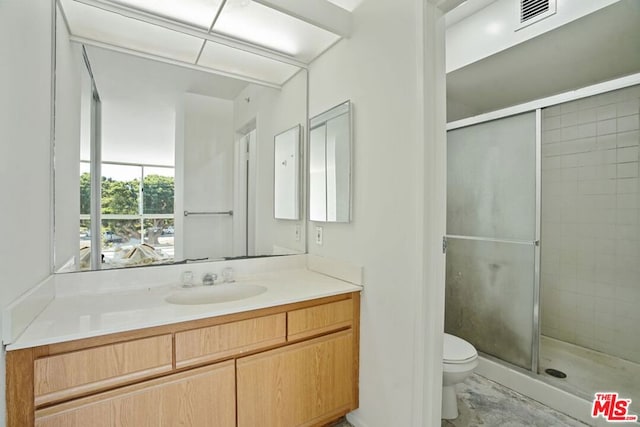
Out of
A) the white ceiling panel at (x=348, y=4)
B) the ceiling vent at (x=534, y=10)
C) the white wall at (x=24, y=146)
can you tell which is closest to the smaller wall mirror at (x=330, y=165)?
the white ceiling panel at (x=348, y=4)

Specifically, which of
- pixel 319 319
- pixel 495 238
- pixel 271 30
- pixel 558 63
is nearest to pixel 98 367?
pixel 319 319

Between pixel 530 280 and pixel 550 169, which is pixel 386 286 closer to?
pixel 530 280

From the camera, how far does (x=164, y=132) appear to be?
5.56 ft

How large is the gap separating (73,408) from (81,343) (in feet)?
0.70

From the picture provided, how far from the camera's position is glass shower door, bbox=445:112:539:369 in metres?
2.23

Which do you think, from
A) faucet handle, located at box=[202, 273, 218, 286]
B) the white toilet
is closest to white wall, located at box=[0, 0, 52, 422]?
faucet handle, located at box=[202, 273, 218, 286]

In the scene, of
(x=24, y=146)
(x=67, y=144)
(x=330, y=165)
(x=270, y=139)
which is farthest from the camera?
(x=270, y=139)

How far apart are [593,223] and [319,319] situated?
2.64 m

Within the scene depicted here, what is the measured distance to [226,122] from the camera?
1.89m

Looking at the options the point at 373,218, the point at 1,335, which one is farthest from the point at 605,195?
the point at 1,335

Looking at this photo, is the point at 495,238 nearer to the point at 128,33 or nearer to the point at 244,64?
the point at 244,64

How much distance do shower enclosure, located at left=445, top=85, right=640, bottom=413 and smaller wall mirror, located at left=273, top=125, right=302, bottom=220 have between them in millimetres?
1497

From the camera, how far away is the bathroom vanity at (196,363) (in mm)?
966

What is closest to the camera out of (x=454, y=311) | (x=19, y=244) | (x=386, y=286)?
(x=19, y=244)
